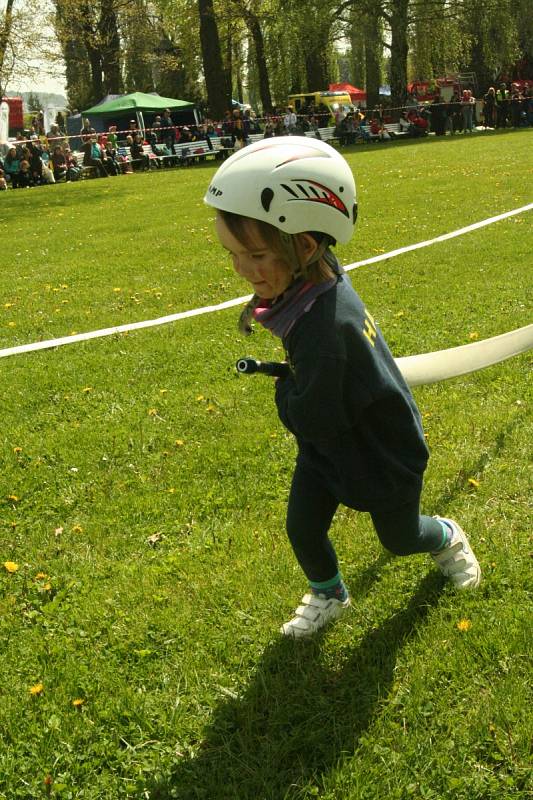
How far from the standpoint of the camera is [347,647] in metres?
3.22

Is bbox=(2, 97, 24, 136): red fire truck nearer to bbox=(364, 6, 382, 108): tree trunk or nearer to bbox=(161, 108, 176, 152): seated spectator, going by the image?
bbox=(161, 108, 176, 152): seated spectator

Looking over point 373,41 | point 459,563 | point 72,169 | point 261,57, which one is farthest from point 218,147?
point 459,563

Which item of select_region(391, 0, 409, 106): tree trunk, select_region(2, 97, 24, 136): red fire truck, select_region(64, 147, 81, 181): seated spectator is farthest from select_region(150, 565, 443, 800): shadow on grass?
select_region(2, 97, 24, 136): red fire truck

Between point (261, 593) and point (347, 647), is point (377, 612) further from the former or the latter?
point (261, 593)

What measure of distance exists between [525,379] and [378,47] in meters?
34.7

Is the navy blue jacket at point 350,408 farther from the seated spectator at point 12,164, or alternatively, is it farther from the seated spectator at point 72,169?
the seated spectator at point 72,169

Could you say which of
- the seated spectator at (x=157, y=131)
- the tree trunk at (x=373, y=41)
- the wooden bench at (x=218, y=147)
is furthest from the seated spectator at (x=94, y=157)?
the tree trunk at (x=373, y=41)

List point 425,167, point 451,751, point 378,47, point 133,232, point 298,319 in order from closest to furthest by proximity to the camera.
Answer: point 298,319, point 451,751, point 133,232, point 425,167, point 378,47

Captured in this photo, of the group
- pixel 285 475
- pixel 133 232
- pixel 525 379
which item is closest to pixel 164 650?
pixel 285 475

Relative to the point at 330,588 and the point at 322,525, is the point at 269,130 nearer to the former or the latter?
the point at 330,588

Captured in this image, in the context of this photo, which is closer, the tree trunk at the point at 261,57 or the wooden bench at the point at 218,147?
the wooden bench at the point at 218,147

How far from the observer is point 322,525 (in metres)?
3.01

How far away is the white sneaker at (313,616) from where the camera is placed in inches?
128

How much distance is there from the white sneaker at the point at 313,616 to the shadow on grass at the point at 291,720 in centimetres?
4
